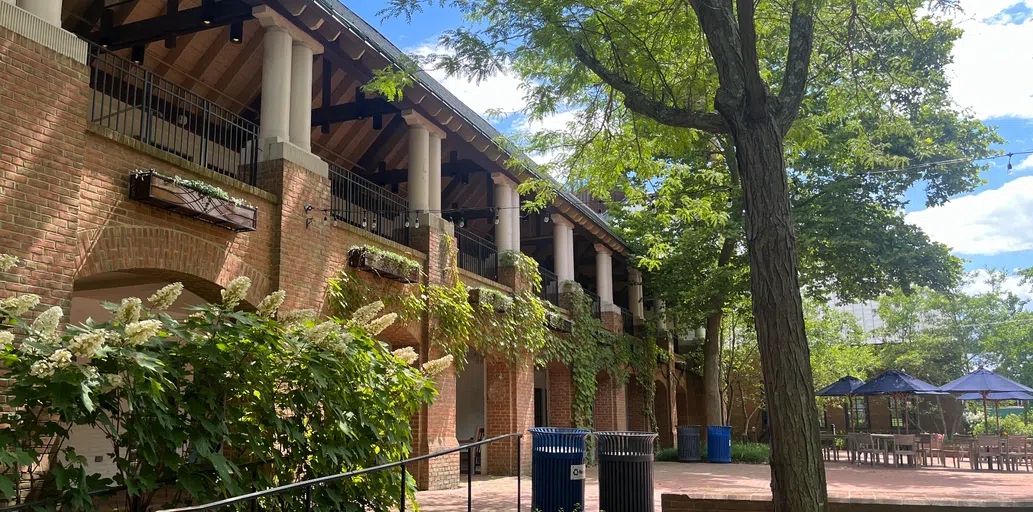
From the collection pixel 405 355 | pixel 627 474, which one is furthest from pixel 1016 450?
pixel 405 355

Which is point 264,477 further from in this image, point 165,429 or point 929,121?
point 929,121

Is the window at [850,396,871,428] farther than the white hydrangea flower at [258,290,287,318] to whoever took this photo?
Yes

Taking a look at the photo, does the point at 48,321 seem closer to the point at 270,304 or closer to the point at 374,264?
the point at 270,304

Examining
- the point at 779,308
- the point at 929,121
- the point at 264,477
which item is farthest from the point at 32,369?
the point at 929,121

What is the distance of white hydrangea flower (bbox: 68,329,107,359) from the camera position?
4914 mm

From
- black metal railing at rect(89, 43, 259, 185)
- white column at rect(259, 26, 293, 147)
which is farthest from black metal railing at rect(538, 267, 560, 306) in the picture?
white column at rect(259, 26, 293, 147)

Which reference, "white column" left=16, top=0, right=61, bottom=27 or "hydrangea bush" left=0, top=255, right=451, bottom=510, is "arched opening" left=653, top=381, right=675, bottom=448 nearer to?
"hydrangea bush" left=0, top=255, right=451, bottom=510

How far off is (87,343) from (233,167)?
925 centimetres

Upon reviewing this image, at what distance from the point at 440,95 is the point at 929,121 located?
434 inches

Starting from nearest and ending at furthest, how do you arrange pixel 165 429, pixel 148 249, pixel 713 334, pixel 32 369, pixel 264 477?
pixel 32 369 → pixel 165 429 → pixel 264 477 → pixel 148 249 → pixel 713 334

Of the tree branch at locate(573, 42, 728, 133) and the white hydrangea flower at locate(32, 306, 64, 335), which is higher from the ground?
the tree branch at locate(573, 42, 728, 133)

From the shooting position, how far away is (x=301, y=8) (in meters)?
9.94

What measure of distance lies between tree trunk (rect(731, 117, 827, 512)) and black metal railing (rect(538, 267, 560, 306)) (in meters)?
12.2

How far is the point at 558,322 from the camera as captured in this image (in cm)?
1705
